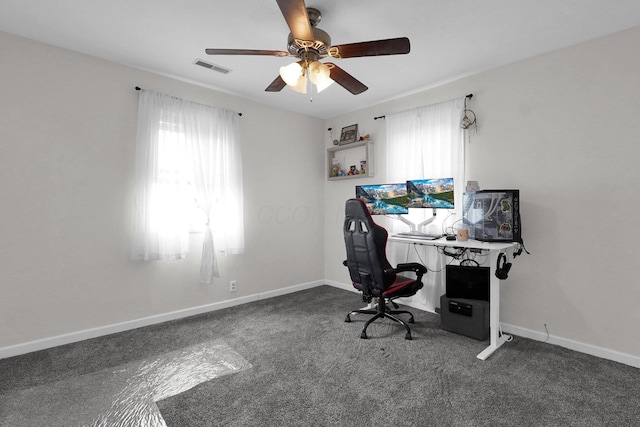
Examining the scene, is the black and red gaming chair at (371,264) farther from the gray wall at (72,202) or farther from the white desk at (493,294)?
the gray wall at (72,202)

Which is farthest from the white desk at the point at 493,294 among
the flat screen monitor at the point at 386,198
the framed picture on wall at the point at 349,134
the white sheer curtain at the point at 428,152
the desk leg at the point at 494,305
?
the framed picture on wall at the point at 349,134

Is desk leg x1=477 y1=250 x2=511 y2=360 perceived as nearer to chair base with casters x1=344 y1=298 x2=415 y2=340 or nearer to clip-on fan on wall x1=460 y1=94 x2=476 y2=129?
chair base with casters x1=344 y1=298 x2=415 y2=340

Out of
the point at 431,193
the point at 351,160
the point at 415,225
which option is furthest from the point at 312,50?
the point at 351,160

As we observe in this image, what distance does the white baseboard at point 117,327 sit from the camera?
7.96ft

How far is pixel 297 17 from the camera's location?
66.2 inches

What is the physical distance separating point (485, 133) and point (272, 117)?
2.56 metres

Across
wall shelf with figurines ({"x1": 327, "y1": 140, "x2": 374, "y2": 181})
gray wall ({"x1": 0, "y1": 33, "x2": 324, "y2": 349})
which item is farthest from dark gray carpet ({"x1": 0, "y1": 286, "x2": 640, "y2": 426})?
wall shelf with figurines ({"x1": 327, "y1": 140, "x2": 374, "y2": 181})

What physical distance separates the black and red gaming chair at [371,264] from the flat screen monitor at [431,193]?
2.52 feet

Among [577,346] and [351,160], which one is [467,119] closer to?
[351,160]

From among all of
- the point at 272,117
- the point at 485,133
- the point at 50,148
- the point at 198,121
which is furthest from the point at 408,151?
the point at 50,148

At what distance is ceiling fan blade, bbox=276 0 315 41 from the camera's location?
5.16ft

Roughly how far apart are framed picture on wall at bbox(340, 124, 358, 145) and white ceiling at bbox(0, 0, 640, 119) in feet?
3.81

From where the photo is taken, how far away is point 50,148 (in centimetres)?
255

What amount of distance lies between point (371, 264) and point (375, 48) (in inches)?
65.6
